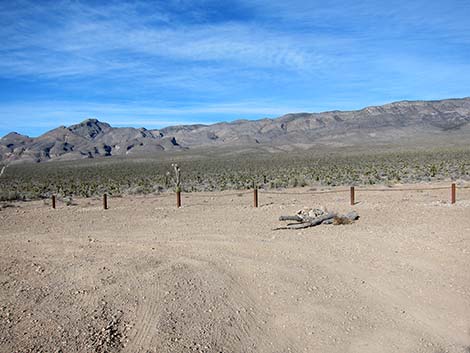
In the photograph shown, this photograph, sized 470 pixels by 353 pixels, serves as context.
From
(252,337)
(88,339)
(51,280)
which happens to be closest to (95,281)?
(51,280)

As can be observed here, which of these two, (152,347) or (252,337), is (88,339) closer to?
(152,347)

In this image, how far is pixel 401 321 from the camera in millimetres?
6699

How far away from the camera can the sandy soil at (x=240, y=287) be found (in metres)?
6.23

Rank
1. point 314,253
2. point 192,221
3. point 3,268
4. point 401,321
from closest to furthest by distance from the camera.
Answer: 1. point 401,321
2. point 3,268
3. point 314,253
4. point 192,221

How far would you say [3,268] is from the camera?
9.20m

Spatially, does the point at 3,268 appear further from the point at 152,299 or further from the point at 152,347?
the point at 152,347

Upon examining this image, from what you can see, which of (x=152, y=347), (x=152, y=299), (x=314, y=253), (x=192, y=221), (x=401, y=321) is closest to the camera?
(x=152, y=347)

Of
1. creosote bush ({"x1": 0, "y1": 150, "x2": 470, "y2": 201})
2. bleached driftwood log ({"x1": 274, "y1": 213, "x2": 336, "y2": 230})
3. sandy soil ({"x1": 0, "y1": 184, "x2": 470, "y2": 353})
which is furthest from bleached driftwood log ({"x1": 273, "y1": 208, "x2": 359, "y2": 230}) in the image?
creosote bush ({"x1": 0, "y1": 150, "x2": 470, "y2": 201})

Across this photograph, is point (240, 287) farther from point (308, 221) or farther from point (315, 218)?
point (315, 218)

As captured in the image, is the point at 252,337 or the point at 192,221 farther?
the point at 192,221

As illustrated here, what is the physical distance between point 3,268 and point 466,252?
9.66 m

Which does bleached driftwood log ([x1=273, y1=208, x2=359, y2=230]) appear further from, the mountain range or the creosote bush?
the mountain range

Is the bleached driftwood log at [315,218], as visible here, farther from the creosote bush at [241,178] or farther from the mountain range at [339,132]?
the mountain range at [339,132]

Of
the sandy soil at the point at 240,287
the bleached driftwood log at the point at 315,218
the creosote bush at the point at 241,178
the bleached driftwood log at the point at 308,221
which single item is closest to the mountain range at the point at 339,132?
the creosote bush at the point at 241,178
